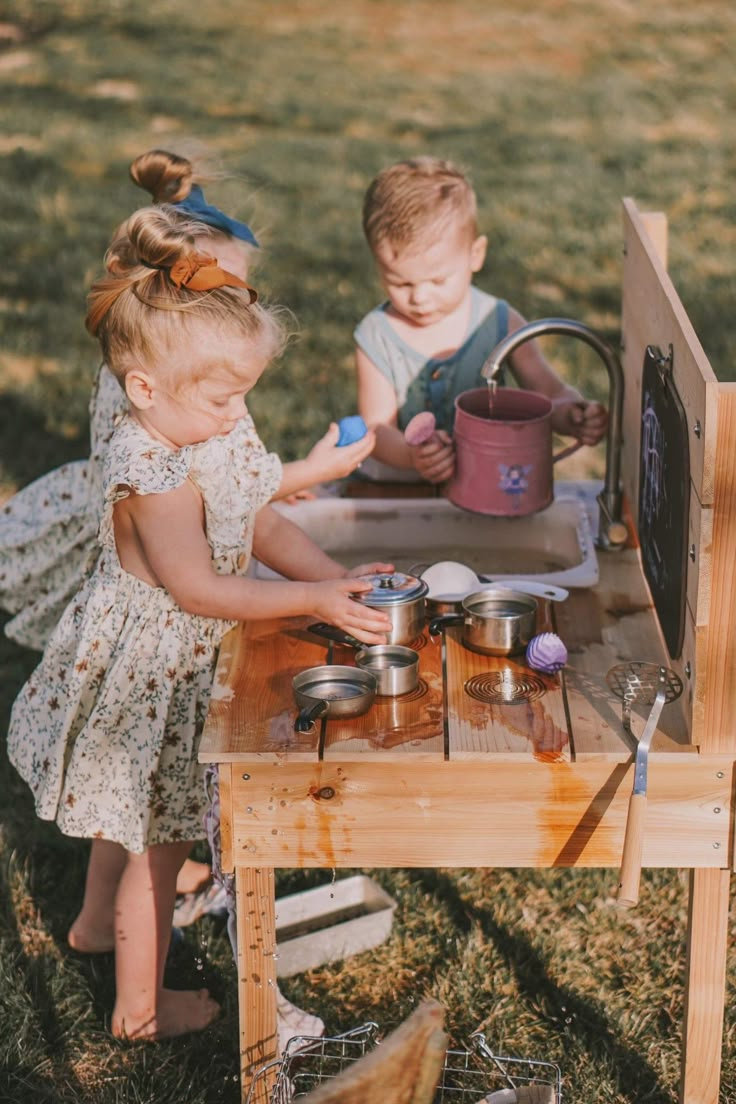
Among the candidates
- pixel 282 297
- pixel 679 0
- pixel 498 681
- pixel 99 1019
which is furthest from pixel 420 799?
pixel 679 0

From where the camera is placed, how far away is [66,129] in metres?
10.2

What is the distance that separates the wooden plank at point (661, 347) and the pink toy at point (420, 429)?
17.4 inches

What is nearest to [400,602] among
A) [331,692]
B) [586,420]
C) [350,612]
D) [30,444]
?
[350,612]

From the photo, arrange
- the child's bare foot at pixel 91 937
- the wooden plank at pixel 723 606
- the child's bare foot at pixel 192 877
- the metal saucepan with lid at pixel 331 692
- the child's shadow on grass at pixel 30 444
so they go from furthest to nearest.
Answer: the child's shadow on grass at pixel 30 444 < the child's bare foot at pixel 192 877 < the child's bare foot at pixel 91 937 < the metal saucepan with lid at pixel 331 692 < the wooden plank at pixel 723 606

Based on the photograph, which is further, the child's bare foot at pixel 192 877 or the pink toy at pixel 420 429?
the child's bare foot at pixel 192 877

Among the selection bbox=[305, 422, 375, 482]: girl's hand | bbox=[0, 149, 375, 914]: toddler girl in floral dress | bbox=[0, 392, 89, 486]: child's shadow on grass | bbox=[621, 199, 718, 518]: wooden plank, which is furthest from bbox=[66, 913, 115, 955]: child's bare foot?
bbox=[0, 392, 89, 486]: child's shadow on grass

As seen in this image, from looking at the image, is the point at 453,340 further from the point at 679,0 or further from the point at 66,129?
the point at 679,0

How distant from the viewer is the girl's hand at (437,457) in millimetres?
3158

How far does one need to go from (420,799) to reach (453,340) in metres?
1.67

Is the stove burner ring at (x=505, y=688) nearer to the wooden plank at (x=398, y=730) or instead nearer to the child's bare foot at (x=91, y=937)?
the wooden plank at (x=398, y=730)

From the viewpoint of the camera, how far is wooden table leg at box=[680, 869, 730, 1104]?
2.33 metres

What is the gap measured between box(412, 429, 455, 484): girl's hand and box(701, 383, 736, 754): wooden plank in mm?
1118

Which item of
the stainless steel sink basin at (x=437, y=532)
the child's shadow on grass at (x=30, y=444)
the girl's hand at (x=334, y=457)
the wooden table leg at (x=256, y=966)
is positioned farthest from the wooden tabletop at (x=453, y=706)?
the child's shadow on grass at (x=30, y=444)

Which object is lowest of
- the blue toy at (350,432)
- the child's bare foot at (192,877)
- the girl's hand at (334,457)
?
the child's bare foot at (192,877)
